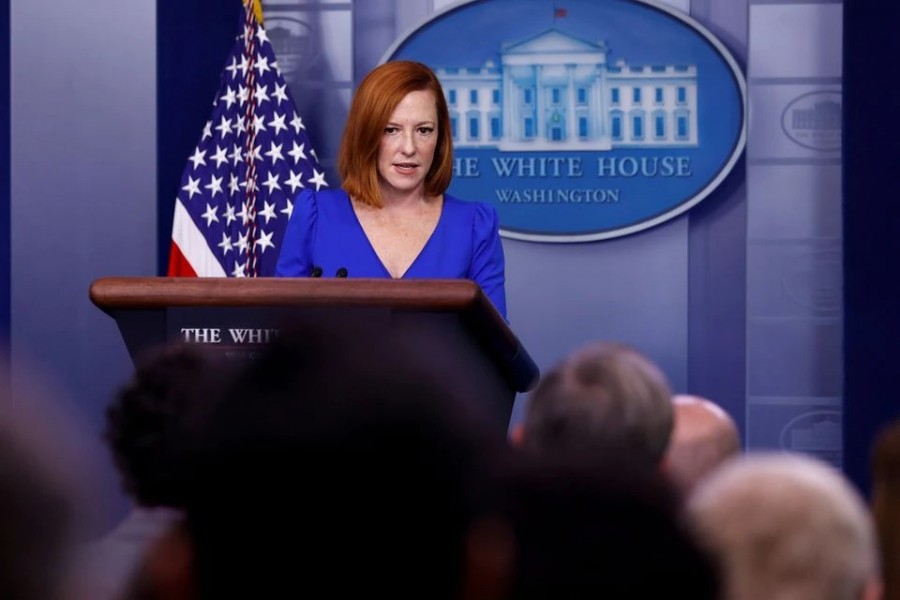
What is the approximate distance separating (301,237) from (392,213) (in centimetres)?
23

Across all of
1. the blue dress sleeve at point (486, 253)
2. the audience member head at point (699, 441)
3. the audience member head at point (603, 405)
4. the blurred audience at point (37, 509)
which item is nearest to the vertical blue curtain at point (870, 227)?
the blue dress sleeve at point (486, 253)

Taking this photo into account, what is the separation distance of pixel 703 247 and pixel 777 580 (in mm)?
4058

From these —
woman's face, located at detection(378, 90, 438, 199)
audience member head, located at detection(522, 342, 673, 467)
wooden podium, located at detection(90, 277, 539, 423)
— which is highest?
woman's face, located at detection(378, 90, 438, 199)

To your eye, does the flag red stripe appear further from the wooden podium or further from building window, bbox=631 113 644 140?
the wooden podium

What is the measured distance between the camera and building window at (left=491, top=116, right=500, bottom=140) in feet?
16.7

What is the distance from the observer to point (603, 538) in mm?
896

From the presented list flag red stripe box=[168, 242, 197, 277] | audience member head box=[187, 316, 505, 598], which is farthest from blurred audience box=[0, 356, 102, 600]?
flag red stripe box=[168, 242, 197, 277]

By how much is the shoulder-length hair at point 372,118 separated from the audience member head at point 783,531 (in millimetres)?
2472

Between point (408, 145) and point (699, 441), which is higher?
point (408, 145)

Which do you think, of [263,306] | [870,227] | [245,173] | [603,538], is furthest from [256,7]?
[603,538]

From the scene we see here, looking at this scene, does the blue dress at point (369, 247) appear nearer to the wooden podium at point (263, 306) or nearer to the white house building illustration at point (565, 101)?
the wooden podium at point (263, 306)

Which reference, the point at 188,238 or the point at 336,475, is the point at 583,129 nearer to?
the point at 188,238

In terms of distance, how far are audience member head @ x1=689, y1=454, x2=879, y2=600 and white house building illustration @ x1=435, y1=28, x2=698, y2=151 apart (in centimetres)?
408

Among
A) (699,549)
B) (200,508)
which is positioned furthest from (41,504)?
(699,549)
